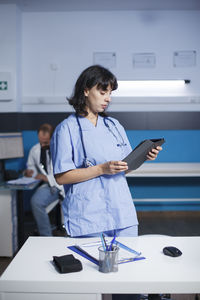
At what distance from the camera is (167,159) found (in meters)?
4.40

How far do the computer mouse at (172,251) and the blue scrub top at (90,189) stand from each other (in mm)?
281

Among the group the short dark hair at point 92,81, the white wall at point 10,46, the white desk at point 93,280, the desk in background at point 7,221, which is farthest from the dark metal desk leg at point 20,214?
the white desk at point 93,280

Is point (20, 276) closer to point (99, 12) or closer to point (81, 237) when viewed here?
point (81, 237)

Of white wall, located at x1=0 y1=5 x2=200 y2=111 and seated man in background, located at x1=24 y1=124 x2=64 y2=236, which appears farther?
white wall, located at x1=0 y1=5 x2=200 y2=111

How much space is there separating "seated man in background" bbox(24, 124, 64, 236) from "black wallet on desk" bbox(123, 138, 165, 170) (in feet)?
6.26

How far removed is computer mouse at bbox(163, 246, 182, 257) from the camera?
4.17ft

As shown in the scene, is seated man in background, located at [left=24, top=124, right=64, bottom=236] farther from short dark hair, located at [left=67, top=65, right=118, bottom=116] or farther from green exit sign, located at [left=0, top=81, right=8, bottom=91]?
short dark hair, located at [left=67, top=65, right=118, bottom=116]

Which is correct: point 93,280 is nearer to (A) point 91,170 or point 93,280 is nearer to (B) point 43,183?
(A) point 91,170

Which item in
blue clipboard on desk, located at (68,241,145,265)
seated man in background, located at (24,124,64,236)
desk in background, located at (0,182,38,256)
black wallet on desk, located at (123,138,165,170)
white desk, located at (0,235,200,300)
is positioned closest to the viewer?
white desk, located at (0,235,200,300)

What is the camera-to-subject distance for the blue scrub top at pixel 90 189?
1514 mm

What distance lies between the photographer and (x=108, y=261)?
43.9 inches

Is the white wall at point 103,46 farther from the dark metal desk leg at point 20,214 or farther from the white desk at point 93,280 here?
the white desk at point 93,280

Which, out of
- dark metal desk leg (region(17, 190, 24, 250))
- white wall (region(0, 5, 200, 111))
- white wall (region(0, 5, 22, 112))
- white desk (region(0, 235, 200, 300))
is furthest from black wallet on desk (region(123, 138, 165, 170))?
white wall (region(0, 5, 22, 112))

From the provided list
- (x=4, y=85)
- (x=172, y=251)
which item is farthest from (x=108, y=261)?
(x=4, y=85)
